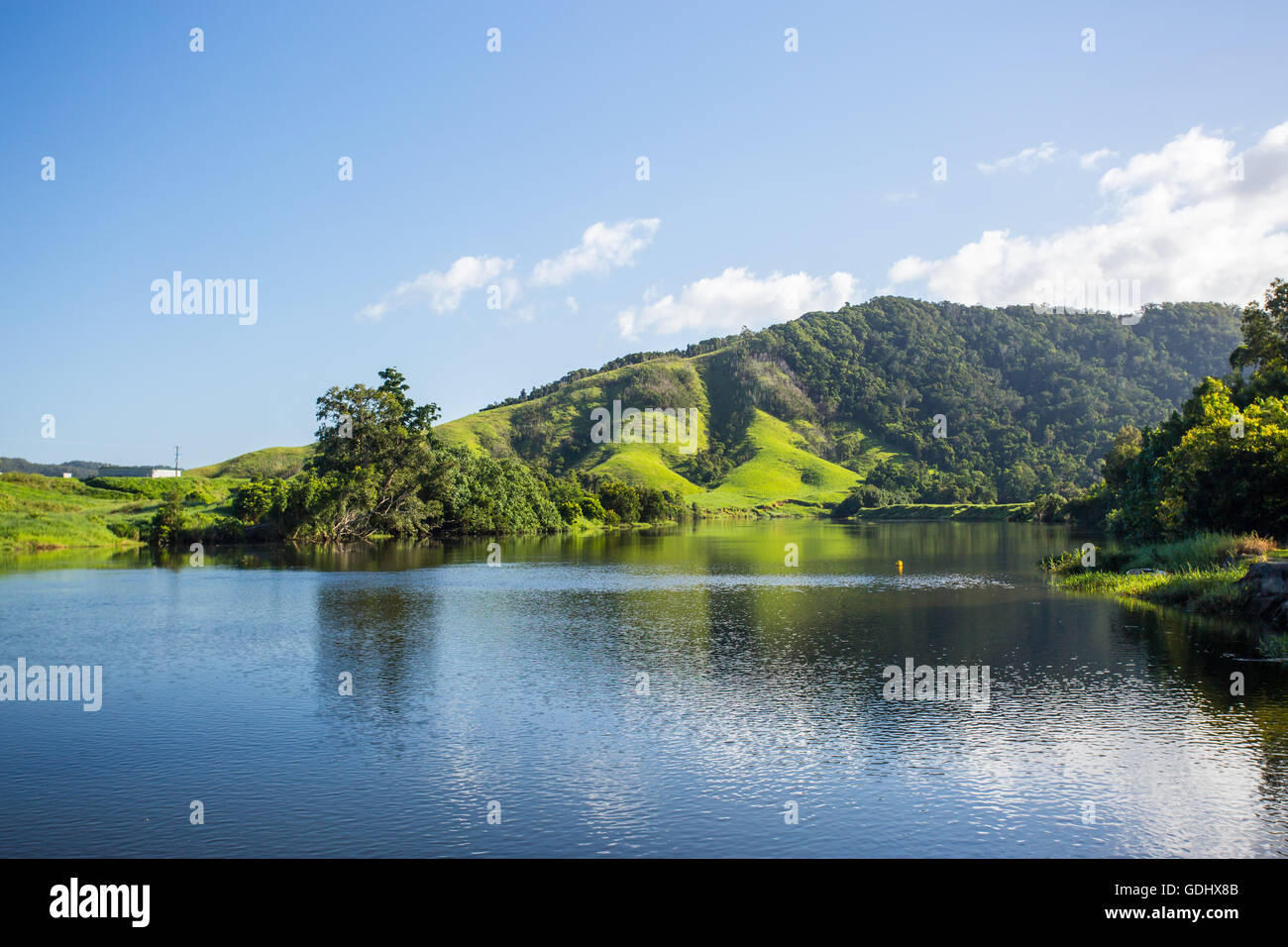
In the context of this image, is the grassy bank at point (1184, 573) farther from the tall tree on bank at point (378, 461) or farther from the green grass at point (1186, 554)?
the tall tree on bank at point (378, 461)

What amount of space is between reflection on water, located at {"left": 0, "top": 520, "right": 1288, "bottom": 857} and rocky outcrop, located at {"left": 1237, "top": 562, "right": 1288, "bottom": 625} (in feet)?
4.49

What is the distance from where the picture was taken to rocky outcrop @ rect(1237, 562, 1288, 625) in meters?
30.8

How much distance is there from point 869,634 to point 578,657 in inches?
412

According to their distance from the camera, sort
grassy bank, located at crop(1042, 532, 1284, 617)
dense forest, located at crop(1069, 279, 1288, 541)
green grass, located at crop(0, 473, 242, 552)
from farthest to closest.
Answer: green grass, located at crop(0, 473, 242, 552) → dense forest, located at crop(1069, 279, 1288, 541) → grassy bank, located at crop(1042, 532, 1284, 617)

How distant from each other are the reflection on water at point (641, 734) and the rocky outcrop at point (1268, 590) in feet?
4.49

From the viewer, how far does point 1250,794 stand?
15.1 metres

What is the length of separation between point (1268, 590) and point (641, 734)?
2514 cm

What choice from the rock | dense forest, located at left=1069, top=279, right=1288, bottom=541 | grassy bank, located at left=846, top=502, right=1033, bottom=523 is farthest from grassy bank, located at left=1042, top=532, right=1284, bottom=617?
grassy bank, located at left=846, top=502, right=1033, bottom=523

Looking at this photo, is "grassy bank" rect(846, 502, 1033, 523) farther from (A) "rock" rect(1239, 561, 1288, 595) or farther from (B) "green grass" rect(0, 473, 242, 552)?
(A) "rock" rect(1239, 561, 1288, 595)

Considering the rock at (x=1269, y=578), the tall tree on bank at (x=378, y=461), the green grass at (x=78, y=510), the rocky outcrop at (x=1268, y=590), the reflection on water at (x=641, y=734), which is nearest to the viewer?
the reflection on water at (x=641, y=734)

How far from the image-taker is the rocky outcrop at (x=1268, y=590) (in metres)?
30.8

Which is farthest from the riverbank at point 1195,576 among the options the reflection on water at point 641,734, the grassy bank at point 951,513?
the grassy bank at point 951,513
